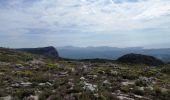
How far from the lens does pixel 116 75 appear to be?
78.3 ft

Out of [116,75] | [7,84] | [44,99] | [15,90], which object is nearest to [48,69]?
[116,75]

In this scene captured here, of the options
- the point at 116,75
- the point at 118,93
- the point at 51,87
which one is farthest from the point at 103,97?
the point at 116,75

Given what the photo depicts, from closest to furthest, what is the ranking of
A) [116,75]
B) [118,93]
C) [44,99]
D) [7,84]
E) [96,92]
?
[44,99], [96,92], [118,93], [7,84], [116,75]

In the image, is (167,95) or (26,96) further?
(167,95)

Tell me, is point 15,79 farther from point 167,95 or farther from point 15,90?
point 167,95

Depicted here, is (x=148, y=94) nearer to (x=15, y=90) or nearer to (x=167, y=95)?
(x=167, y=95)

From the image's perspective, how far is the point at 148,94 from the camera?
1670 centimetres

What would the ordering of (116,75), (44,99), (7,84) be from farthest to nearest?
(116,75) < (7,84) < (44,99)

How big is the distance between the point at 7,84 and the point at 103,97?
564 cm

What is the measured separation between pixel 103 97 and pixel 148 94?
3.52 metres

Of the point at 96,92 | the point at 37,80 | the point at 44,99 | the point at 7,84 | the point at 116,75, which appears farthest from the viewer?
the point at 116,75

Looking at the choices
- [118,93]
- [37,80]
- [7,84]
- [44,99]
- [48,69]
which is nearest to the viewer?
[44,99]

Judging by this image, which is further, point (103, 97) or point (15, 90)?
point (15, 90)

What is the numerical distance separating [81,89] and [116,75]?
29.7ft
